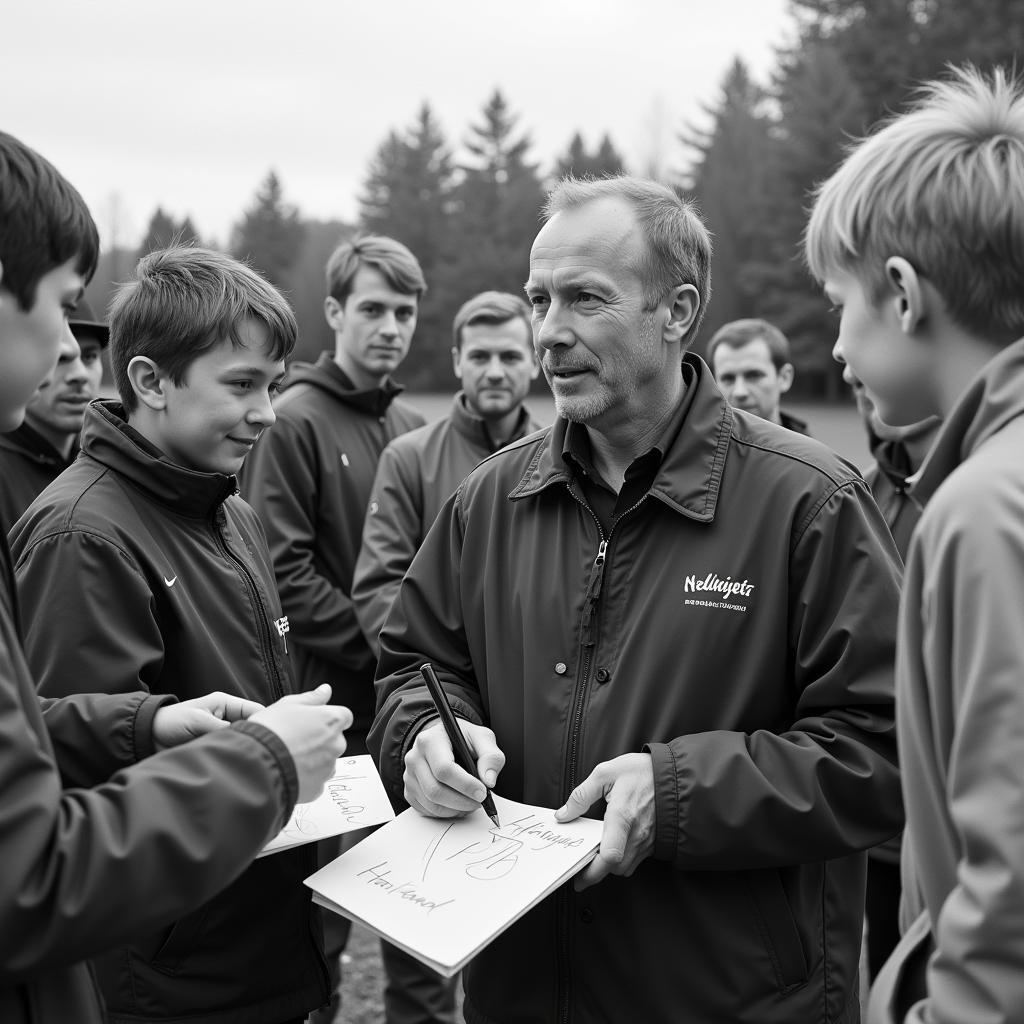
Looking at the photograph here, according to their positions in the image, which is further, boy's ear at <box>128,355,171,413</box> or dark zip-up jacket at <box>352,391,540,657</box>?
dark zip-up jacket at <box>352,391,540,657</box>

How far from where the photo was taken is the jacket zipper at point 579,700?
2668 mm

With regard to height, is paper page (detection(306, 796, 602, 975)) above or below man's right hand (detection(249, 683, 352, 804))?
below

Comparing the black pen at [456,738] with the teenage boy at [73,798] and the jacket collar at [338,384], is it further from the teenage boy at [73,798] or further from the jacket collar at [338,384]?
the jacket collar at [338,384]

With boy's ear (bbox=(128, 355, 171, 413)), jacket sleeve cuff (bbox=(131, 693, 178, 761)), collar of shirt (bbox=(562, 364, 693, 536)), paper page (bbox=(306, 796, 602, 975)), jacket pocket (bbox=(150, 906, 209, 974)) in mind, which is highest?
boy's ear (bbox=(128, 355, 171, 413))

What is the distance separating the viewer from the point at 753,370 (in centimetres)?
698

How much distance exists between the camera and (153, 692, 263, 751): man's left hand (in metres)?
2.49

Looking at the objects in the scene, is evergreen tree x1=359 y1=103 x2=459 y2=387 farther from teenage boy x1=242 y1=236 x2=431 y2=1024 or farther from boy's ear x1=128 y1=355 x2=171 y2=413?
boy's ear x1=128 y1=355 x2=171 y2=413

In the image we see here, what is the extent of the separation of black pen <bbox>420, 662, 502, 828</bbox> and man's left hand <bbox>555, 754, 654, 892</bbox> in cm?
17

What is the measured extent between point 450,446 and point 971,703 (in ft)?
14.3

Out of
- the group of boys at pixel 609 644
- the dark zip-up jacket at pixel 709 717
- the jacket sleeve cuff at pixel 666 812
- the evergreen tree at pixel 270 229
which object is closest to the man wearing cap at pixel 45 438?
the group of boys at pixel 609 644

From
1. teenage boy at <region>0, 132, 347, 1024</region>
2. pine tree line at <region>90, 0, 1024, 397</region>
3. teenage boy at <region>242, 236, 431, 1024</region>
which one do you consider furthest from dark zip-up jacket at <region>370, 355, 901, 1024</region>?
→ pine tree line at <region>90, 0, 1024, 397</region>

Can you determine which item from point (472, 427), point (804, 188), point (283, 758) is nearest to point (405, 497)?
point (472, 427)

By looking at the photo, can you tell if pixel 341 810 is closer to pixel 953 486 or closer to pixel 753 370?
pixel 953 486

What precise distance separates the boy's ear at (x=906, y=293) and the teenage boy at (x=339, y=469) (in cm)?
388
